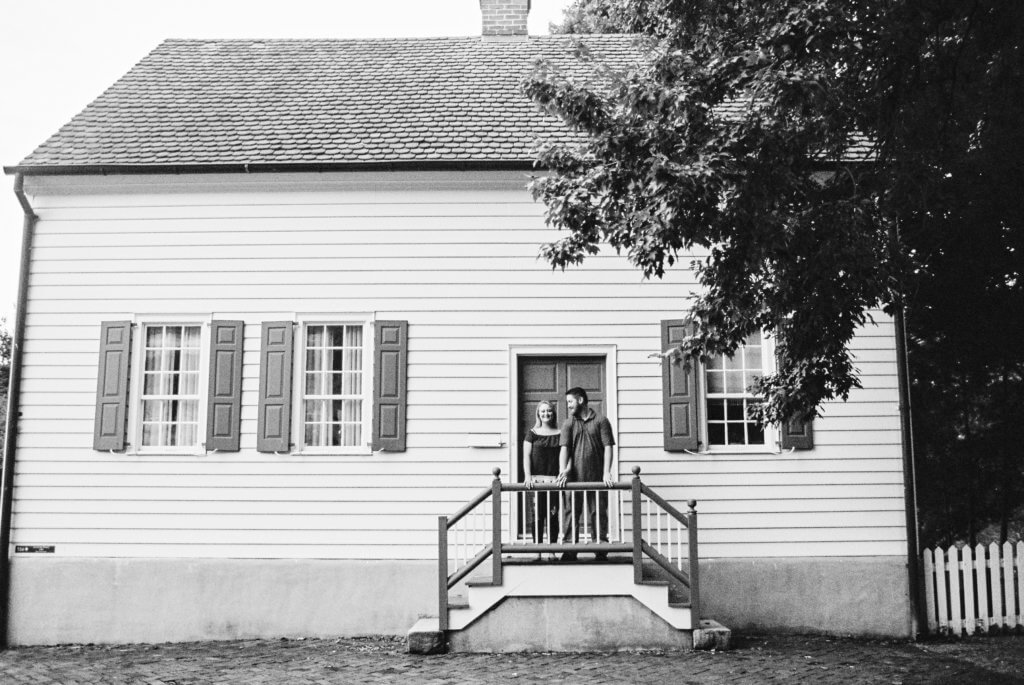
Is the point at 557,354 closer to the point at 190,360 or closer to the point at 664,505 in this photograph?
the point at 664,505

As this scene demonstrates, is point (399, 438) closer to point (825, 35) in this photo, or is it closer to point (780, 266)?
point (780, 266)

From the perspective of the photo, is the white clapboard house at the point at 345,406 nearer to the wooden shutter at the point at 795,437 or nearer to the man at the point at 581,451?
the wooden shutter at the point at 795,437

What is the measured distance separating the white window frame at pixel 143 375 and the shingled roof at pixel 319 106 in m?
1.85

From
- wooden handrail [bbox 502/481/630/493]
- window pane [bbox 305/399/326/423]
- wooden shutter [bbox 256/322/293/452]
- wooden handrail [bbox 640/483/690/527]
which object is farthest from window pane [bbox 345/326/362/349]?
wooden handrail [bbox 640/483/690/527]

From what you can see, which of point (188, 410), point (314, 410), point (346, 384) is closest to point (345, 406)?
point (346, 384)

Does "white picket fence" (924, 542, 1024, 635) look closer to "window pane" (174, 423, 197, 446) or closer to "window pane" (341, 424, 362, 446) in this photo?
"window pane" (341, 424, 362, 446)

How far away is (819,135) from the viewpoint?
23.3 ft

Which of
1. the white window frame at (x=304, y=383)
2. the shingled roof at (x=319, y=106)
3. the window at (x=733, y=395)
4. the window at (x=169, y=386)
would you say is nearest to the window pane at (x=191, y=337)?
the window at (x=169, y=386)

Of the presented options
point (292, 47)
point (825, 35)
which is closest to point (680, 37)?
point (825, 35)

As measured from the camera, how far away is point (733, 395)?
9.95 m

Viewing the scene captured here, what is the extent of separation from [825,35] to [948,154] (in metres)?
1.93

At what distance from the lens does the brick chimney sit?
1370 centimetres

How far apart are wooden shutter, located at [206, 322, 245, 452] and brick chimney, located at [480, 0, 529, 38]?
667cm

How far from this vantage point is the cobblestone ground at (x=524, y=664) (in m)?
7.51
